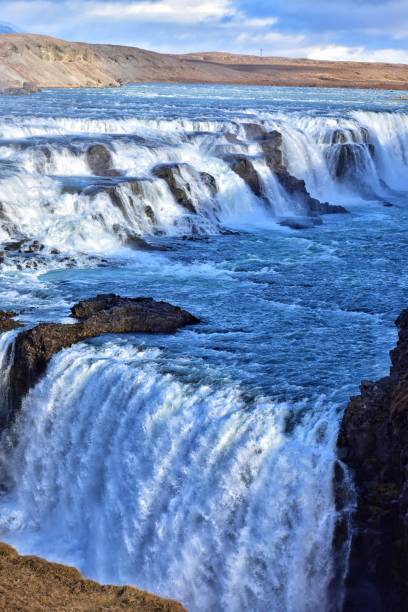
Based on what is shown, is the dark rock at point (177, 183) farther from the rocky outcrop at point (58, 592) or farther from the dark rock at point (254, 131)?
the rocky outcrop at point (58, 592)

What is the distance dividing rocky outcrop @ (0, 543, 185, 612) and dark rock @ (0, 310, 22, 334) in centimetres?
478

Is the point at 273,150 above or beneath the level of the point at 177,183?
above

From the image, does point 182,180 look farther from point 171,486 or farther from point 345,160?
point 171,486

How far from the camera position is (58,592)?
999cm

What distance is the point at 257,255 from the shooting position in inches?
883

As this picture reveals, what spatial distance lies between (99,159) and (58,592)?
20.0m

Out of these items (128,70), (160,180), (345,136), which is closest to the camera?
(160,180)

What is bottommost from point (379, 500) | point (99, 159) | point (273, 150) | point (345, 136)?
point (379, 500)

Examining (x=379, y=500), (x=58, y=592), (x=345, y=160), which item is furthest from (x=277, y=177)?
(x=58, y=592)

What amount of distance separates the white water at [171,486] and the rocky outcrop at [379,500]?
34cm

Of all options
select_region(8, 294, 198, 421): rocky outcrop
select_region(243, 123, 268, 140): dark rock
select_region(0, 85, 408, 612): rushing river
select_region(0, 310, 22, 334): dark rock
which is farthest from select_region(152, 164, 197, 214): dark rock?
select_region(0, 310, 22, 334): dark rock

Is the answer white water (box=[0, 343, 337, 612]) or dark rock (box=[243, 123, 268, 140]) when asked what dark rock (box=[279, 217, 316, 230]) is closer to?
dark rock (box=[243, 123, 268, 140])

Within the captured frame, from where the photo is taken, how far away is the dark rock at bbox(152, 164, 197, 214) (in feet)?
86.3

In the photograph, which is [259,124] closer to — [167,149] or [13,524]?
[167,149]
